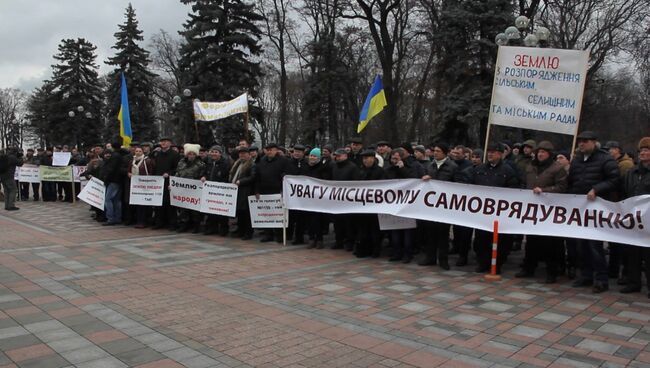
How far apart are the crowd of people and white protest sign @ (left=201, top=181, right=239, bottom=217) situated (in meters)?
0.19

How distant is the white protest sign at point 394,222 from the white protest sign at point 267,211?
7.53 ft

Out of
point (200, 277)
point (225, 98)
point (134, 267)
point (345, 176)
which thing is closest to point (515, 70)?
point (345, 176)

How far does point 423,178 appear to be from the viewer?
8344 millimetres

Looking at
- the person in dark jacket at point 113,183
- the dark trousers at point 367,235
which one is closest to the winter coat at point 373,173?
the dark trousers at point 367,235

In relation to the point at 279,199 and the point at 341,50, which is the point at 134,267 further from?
the point at 341,50

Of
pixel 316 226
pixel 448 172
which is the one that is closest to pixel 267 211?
pixel 316 226

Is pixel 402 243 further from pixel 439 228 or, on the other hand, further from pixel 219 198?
pixel 219 198

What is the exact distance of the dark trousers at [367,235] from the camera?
30.2ft

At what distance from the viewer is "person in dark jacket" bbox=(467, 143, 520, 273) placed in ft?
26.1

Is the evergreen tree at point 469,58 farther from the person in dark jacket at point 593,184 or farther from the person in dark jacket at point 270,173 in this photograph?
the person in dark jacket at point 593,184

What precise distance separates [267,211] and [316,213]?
1.14 metres

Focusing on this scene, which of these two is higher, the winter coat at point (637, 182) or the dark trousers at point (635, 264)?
the winter coat at point (637, 182)

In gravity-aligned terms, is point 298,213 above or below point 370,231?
above

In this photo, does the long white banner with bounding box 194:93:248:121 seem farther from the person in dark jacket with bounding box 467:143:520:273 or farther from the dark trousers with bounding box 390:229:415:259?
the person in dark jacket with bounding box 467:143:520:273
